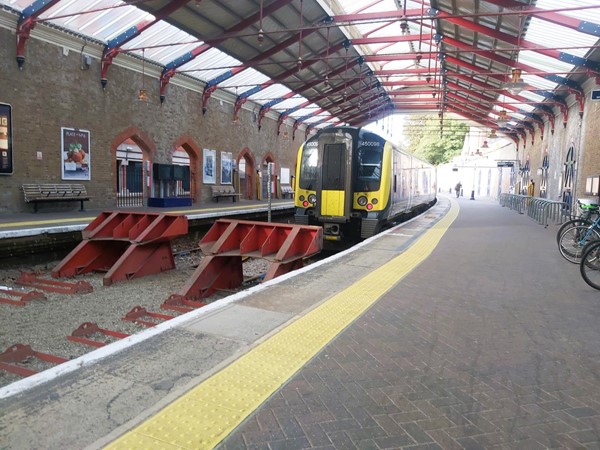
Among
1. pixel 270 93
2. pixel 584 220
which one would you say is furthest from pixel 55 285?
pixel 270 93

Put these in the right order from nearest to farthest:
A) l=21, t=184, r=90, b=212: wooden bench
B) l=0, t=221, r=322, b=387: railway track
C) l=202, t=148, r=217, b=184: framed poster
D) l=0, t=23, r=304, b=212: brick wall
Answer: l=0, t=221, r=322, b=387: railway track → l=0, t=23, r=304, b=212: brick wall → l=21, t=184, r=90, b=212: wooden bench → l=202, t=148, r=217, b=184: framed poster

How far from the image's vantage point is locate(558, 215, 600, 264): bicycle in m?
7.62

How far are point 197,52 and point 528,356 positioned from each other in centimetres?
1660

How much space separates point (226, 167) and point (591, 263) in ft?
64.6

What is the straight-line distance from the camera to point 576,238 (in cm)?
813

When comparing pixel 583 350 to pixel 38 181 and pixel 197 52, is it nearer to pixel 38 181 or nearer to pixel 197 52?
pixel 38 181

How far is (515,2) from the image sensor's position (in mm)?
12539

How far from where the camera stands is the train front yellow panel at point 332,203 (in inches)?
446

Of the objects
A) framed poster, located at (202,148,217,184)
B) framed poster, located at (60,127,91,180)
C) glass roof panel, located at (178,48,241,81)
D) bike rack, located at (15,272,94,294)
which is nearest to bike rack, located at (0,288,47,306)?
bike rack, located at (15,272,94,294)

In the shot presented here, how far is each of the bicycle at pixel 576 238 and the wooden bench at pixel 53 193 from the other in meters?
13.4

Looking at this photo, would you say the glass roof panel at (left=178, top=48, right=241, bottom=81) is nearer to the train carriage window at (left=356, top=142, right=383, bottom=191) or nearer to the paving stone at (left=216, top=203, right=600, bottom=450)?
the train carriage window at (left=356, top=142, right=383, bottom=191)

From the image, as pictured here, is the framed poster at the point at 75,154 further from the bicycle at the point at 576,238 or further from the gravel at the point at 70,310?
the bicycle at the point at 576,238

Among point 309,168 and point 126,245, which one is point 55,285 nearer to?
point 126,245

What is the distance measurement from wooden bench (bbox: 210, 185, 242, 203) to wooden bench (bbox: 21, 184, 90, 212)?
7770mm
